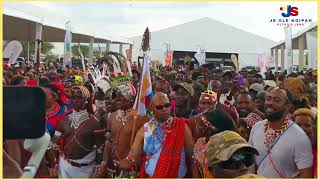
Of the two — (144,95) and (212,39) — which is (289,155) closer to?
(144,95)

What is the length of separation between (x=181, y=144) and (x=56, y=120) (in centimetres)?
211

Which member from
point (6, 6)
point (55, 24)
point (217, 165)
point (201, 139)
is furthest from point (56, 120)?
point (55, 24)

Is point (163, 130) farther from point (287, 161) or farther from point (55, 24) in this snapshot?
point (55, 24)

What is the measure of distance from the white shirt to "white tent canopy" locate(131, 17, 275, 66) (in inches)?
1572

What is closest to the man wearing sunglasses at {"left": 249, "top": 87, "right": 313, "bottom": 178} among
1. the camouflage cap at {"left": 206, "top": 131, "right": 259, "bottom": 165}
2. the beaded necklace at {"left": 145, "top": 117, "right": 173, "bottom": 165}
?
the beaded necklace at {"left": 145, "top": 117, "right": 173, "bottom": 165}

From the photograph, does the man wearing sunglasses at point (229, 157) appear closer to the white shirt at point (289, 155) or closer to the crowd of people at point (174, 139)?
the crowd of people at point (174, 139)

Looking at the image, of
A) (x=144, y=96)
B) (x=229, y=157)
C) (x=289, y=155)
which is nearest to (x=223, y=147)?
(x=229, y=157)

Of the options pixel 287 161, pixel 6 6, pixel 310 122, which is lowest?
pixel 287 161

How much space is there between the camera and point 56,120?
604 cm

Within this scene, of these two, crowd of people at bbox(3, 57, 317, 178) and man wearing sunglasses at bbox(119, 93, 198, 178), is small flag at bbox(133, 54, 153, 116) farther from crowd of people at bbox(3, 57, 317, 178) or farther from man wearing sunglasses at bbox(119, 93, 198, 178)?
man wearing sunglasses at bbox(119, 93, 198, 178)

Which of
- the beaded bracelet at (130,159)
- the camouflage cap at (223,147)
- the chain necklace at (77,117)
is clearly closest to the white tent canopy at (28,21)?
the chain necklace at (77,117)

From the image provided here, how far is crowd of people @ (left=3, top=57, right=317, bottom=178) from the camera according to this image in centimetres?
318

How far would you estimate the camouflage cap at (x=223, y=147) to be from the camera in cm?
290

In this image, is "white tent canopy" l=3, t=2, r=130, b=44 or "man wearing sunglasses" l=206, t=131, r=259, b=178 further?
"white tent canopy" l=3, t=2, r=130, b=44
